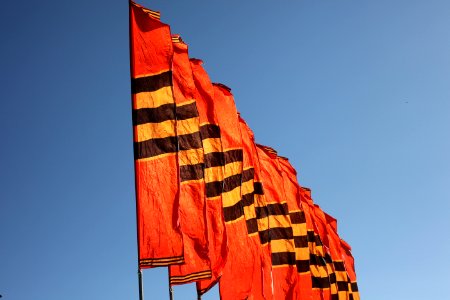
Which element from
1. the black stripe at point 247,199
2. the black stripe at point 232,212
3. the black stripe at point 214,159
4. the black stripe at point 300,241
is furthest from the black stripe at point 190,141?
the black stripe at point 300,241

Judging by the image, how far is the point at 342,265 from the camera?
54.3 m

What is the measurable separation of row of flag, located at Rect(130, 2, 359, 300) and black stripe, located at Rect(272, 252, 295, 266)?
1.9 inches

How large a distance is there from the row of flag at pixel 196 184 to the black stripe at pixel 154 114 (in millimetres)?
24

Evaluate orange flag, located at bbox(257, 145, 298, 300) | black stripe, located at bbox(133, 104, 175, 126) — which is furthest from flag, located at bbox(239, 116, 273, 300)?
black stripe, located at bbox(133, 104, 175, 126)

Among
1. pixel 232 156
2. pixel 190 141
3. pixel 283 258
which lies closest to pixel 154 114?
pixel 190 141

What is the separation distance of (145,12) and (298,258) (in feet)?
68.8

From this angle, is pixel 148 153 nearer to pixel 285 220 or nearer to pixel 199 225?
pixel 199 225

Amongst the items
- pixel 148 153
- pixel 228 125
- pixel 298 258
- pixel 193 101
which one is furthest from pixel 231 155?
pixel 298 258

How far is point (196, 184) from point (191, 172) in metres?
0.35

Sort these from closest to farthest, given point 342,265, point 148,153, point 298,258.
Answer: point 148,153, point 298,258, point 342,265

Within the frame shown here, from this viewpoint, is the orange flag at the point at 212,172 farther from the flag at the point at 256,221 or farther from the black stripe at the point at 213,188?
the flag at the point at 256,221

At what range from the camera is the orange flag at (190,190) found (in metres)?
16.8

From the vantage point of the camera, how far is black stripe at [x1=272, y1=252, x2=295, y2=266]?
3056 cm

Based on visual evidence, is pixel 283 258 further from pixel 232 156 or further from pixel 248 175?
pixel 232 156
